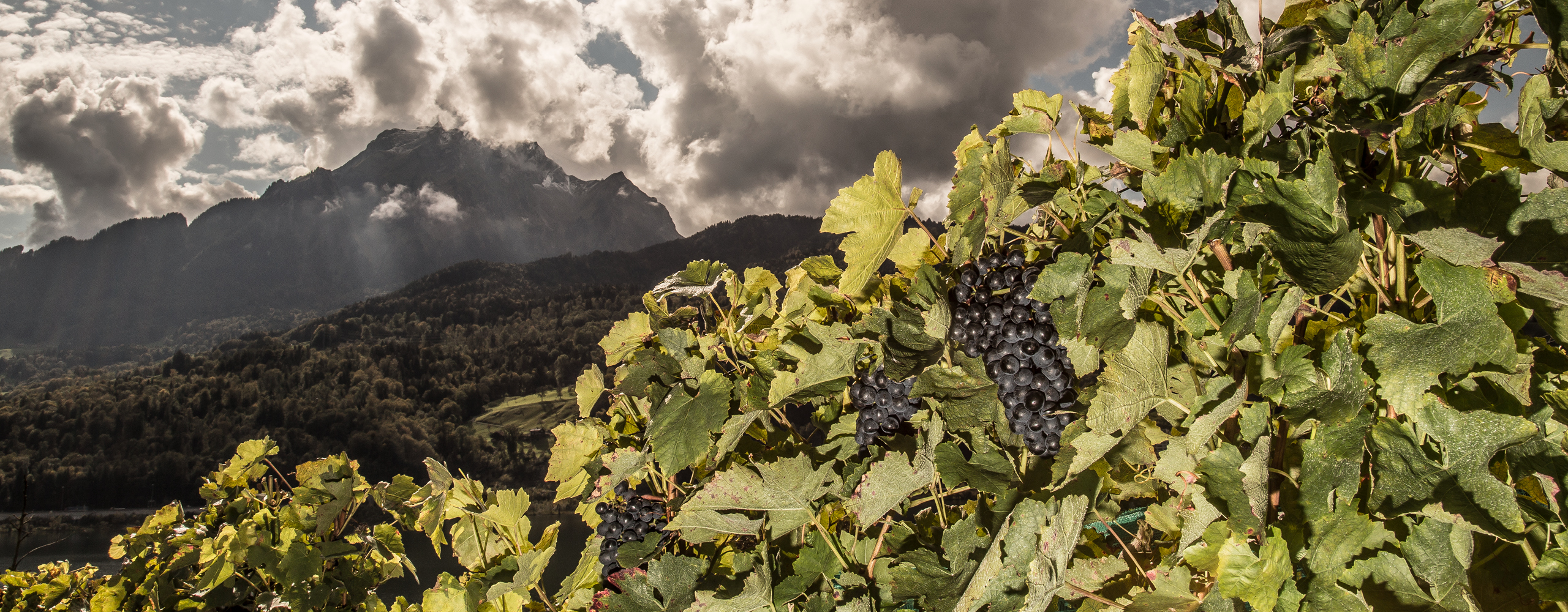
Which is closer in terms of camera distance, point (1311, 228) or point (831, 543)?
point (1311, 228)

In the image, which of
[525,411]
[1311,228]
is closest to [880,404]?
[1311,228]

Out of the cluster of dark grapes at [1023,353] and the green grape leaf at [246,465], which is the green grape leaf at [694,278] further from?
the green grape leaf at [246,465]

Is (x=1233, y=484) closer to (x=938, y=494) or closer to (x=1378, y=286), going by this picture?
(x=1378, y=286)

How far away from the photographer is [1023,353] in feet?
3.69

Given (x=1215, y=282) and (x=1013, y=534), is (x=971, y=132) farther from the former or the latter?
(x=1013, y=534)

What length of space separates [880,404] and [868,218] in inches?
14.0

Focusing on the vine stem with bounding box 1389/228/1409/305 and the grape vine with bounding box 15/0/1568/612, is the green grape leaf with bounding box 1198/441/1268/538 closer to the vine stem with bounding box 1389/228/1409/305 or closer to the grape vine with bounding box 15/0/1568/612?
the grape vine with bounding box 15/0/1568/612

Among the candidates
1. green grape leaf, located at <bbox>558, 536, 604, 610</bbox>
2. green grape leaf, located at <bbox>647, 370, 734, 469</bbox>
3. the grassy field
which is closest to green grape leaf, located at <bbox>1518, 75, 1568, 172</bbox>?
green grape leaf, located at <bbox>647, 370, 734, 469</bbox>

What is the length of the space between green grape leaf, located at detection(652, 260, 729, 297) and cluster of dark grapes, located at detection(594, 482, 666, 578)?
1.76 ft

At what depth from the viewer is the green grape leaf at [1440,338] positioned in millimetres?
760

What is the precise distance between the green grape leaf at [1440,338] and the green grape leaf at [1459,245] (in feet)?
0.08

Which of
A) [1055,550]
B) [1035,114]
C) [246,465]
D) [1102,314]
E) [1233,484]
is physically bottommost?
[246,465]

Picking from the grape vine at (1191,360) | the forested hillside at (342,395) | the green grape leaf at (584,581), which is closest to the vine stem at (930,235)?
the grape vine at (1191,360)

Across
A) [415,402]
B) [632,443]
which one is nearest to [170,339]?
[415,402]
